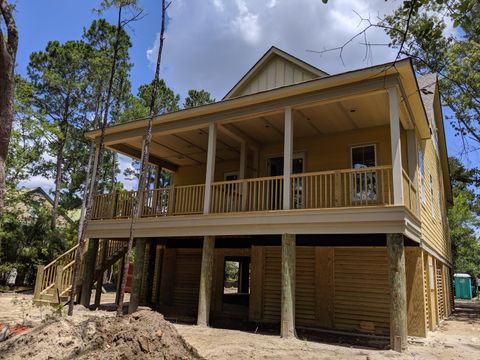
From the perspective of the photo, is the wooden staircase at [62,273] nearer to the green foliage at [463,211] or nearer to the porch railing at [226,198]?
the porch railing at [226,198]

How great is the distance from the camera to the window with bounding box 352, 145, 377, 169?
456 inches

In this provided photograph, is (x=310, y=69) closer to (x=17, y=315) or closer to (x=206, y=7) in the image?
(x=206, y=7)

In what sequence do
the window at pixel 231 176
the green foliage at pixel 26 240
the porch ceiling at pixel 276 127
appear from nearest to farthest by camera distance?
the porch ceiling at pixel 276 127 < the window at pixel 231 176 < the green foliage at pixel 26 240

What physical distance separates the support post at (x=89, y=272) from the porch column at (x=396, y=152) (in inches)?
387

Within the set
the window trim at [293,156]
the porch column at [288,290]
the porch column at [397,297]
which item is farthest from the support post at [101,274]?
the porch column at [397,297]

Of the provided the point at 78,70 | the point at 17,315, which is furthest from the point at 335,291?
the point at 78,70

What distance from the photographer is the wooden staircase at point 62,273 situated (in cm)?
1301

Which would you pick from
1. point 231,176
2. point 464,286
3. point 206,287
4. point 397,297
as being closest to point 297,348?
point 397,297

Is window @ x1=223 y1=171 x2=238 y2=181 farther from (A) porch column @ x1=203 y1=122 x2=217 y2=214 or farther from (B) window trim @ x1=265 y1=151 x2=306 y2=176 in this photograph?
(A) porch column @ x1=203 y1=122 x2=217 y2=214

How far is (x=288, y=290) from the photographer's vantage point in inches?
348

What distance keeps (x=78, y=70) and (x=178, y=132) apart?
2015 cm

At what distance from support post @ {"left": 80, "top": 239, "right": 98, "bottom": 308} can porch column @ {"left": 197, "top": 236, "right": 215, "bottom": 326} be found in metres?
4.84

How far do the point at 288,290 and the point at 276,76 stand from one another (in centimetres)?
742

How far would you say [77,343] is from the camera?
6.31m
